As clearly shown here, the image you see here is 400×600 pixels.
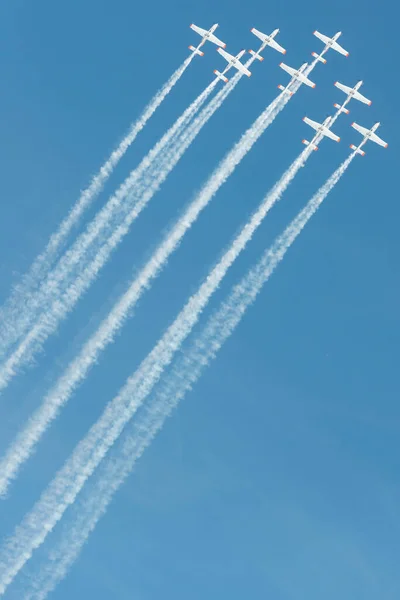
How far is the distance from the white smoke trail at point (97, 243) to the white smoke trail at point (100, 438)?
23.7ft

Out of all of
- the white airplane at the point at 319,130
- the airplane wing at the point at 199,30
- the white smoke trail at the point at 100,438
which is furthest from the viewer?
the airplane wing at the point at 199,30

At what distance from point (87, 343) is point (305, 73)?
2877 cm

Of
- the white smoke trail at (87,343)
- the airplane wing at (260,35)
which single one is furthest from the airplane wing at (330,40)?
the white smoke trail at (87,343)

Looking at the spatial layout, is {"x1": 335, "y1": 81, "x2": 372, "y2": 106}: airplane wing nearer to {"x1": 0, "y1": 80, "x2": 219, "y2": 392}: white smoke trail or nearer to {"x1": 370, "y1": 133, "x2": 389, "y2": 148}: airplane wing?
{"x1": 370, "y1": 133, "x2": 389, "y2": 148}: airplane wing

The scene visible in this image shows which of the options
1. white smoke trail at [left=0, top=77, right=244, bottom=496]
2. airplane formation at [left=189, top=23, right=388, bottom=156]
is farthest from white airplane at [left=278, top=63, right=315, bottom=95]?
white smoke trail at [left=0, top=77, right=244, bottom=496]

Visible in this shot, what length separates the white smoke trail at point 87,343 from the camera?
2955 inches

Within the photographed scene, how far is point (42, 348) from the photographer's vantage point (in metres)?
77.8

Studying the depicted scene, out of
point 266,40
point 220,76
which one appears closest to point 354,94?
point 266,40

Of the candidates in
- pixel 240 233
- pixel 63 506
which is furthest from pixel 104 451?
pixel 240 233

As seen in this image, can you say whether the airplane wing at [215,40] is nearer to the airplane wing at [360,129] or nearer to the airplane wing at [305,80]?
the airplane wing at [305,80]

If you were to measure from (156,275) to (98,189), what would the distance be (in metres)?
8.56

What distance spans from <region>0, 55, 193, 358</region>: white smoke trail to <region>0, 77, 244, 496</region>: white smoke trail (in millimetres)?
1560

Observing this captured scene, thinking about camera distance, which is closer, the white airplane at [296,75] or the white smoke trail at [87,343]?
the white smoke trail at [87,343]

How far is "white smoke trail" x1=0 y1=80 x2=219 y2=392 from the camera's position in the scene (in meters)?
77.2
